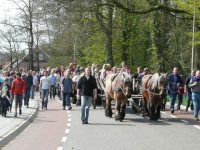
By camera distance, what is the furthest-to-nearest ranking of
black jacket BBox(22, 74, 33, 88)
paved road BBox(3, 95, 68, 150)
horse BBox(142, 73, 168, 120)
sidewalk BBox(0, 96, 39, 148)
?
1. black jacket BBox(22, 74, 33, 88)
2. horse BBox(142, 73, 168, 120)
3. sidewalk BBox(0, 96, 39, 148)
4. paved road BBox(3, 95, 68, 150)

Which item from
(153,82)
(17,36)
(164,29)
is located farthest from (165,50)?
(153,82)

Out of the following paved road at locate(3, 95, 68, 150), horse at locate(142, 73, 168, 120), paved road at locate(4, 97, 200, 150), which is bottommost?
paved road at locate(3, 95, 68, 150)

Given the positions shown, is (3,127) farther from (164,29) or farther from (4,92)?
(164,29)

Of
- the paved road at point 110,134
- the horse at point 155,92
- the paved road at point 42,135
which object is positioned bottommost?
the paved road at point 42,135

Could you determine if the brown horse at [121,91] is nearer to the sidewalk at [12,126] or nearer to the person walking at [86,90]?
the person walking at [86,90]

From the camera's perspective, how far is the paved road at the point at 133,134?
27.0ft

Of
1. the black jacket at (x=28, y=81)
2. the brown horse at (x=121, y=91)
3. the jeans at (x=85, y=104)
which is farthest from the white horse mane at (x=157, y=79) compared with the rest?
the black jacket at (x=28, y=81)

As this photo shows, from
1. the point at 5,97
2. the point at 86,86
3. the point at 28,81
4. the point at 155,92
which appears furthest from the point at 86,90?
the point at 28,81

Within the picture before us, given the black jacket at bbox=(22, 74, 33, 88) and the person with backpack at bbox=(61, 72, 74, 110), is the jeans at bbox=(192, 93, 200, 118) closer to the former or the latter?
the person with backpack at bbox=(61, 72, 74, 110)

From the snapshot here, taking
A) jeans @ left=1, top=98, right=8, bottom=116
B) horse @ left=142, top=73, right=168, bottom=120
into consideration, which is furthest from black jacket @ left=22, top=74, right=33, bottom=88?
horse @ left=142, top=73, right=168, bottom=120

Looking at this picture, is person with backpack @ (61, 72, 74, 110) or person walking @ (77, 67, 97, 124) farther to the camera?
person with backpack @ (61, 72, 74, 110)

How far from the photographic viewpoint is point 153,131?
33.8ft

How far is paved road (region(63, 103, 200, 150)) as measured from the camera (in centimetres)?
823

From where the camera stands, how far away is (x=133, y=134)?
980 cm
